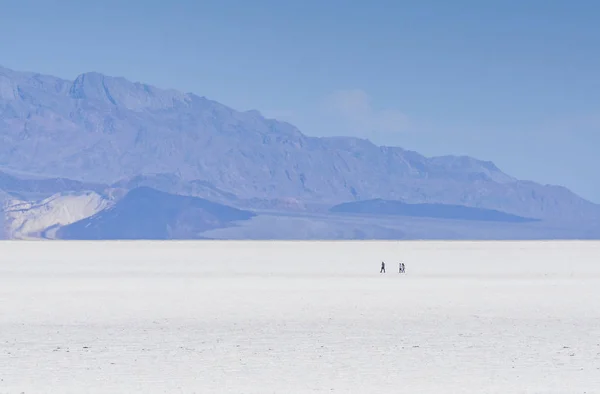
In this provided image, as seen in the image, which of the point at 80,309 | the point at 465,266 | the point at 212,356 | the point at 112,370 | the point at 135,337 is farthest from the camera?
the point at 465,266

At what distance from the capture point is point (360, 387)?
13.4m

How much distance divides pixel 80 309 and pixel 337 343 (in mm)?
8674

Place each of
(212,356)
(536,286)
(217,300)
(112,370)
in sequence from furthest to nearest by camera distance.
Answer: (536,286)
(217,300)
(212,356)
(112,370)

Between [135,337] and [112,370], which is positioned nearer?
[112,370]

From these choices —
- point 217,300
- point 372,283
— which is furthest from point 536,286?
point 217,300

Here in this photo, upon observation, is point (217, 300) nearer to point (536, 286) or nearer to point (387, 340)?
point (387, 340)

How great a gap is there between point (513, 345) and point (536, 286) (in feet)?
49.4

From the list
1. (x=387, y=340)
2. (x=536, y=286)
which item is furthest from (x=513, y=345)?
(x=536, y=286)

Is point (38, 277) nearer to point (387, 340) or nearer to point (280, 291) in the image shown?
point (280, 291)

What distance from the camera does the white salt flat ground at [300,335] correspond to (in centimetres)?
1391

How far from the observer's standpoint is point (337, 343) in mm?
17828

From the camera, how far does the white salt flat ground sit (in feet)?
45.6

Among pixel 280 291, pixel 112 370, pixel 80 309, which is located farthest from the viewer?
pixel 280 291

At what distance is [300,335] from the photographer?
1895cm
